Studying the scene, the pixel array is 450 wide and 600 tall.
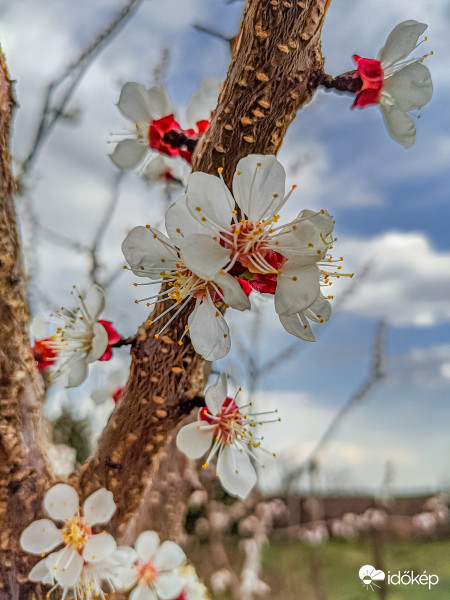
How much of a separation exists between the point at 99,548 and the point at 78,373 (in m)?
0.14

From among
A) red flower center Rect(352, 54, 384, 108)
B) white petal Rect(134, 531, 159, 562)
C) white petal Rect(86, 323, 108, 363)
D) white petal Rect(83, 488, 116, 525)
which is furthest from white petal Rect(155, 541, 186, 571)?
red flower center Rect(352, 54, 384, 108)

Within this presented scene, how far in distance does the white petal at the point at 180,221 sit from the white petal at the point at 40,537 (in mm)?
295

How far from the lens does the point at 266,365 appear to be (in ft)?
3.59

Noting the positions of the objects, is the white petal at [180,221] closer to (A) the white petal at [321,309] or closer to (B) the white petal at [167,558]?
(A) the white petal at [321,309]

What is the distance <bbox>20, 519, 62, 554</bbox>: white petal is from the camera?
0.45 meters

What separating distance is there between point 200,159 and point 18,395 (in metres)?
0.24

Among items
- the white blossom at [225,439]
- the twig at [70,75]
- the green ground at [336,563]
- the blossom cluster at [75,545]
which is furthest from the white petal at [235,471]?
the green ground at [336,563]

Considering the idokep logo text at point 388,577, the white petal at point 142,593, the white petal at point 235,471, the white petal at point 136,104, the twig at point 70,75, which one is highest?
the twig at point 70,75

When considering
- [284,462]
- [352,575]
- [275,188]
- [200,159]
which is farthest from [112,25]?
[352,575]

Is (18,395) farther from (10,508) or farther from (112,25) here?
(112,25)

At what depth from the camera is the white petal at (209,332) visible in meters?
0.30

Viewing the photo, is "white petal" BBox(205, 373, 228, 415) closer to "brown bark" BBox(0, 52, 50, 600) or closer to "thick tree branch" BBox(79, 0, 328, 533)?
"thick tree branch" BBox(79, 0, 328, 533)

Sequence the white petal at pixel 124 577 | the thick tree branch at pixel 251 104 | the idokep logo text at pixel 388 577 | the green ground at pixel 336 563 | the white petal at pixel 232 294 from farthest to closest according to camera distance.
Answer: the green ground at pixel 336 563 < the idokep logo text at pixel 388 577 < the white petal at pixel 124 577 < the thick tree branch at pixel 251 104 < the white petal at pixel 232 294

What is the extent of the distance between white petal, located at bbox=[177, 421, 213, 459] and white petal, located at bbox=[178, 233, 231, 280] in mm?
179
